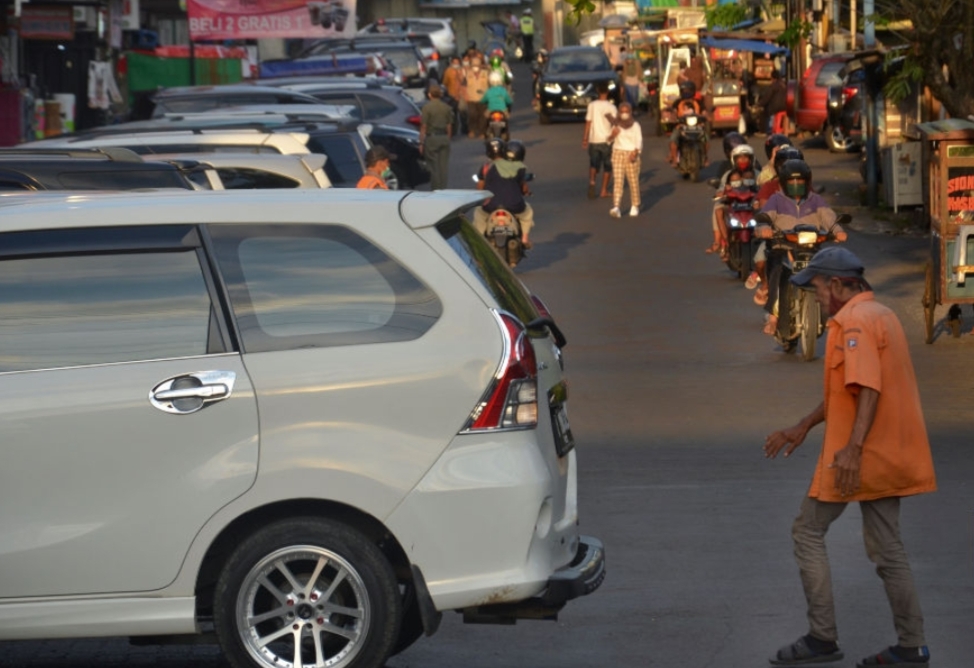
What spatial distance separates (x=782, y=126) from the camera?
36.0 meters

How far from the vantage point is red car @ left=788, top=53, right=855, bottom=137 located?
111 ft

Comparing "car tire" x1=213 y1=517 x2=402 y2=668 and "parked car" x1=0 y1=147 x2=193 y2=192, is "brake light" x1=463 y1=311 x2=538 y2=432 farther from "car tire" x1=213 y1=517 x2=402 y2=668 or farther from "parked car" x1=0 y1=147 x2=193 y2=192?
"parked car" x1=0 y1=147 x2=193 y2=192

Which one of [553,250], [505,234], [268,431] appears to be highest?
[268,431]

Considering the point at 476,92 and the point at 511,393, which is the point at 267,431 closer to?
the point at 511,393

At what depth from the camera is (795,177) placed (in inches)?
574

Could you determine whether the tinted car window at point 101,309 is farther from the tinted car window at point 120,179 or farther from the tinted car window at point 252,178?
the tinted car window at point 252,178

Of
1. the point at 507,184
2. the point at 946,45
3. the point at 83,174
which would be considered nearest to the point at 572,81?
the point at 946,45

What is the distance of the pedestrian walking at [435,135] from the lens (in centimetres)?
2744

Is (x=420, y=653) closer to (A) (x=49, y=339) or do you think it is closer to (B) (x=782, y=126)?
(A) (x=49, y=339)

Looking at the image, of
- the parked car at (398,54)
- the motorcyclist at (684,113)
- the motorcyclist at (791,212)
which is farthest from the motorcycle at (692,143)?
the motorcyclist at (791,212)

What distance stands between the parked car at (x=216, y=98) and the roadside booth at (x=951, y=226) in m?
11.8

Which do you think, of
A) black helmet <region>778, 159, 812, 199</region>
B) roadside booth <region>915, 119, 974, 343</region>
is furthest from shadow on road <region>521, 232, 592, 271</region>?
black helmet <region>778, 159, 812, 199</region>

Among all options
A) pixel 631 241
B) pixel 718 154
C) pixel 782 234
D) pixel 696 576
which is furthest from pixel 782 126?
pixel 696 576

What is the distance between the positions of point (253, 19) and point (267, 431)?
27.6 metres
